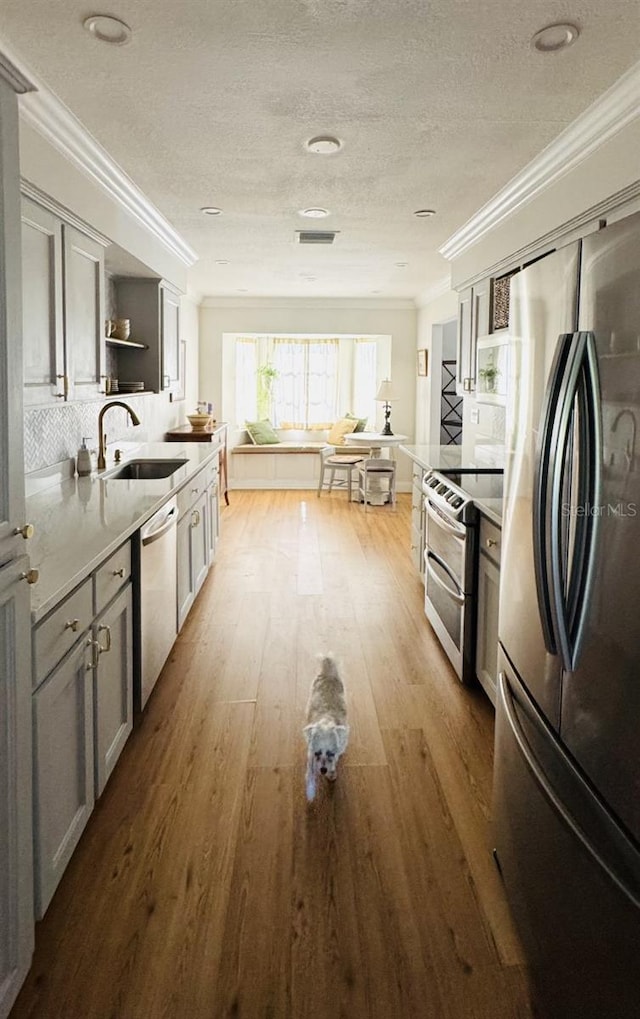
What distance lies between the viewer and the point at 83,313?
3375mm

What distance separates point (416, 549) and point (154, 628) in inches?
101

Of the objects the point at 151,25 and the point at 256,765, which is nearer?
the point at 151,25

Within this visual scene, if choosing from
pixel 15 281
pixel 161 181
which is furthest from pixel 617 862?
pixel 161 181

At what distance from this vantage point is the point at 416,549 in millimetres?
5312

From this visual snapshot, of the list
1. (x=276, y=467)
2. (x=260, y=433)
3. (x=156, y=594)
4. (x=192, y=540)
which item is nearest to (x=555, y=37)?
(x=156, y=594)

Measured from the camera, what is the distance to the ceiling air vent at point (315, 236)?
17.3 feet

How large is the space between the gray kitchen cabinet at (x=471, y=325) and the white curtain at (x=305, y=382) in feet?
18.1

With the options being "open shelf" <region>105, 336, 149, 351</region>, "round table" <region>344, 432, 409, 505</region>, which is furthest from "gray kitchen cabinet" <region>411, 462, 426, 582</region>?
"round table" <region>344, 432, 409, 505</region>

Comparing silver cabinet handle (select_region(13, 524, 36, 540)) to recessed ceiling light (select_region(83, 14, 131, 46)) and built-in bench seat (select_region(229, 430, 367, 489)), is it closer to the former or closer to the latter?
recessed ceiling light (select_region(83, 14, 131, 46))

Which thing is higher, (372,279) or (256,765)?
(372,279)

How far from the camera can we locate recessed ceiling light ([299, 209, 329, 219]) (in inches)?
182

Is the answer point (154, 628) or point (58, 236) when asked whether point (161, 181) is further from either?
point (154, 628)

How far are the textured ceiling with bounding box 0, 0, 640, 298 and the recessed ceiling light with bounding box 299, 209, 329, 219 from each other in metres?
A: 0.08

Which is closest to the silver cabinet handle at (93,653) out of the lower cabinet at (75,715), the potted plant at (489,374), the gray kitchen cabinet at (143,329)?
the lower cabinet at (75,715)
